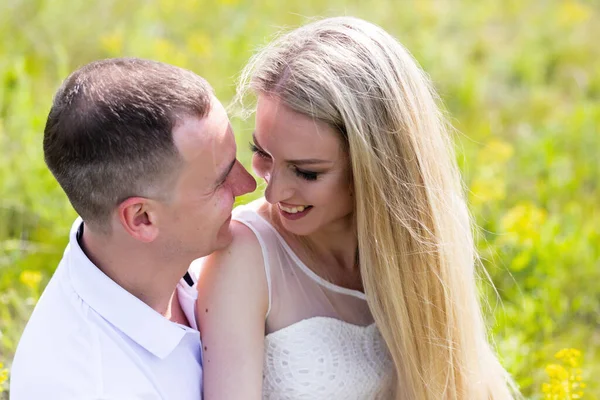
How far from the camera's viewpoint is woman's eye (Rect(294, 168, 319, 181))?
8.43 feet

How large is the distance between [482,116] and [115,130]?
170 inches

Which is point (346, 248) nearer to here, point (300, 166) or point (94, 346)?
point (300, 166)

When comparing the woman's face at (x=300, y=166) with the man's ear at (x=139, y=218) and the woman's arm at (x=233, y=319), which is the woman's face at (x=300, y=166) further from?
the man's ear at (x=139, y=218)

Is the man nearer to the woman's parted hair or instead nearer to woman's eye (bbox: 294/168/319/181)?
the woman's parted hair

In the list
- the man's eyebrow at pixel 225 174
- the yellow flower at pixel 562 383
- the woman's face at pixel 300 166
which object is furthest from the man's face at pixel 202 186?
the yellow flower at pixel 562 383

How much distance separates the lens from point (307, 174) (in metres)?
2.58

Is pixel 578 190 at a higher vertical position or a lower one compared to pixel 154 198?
lower

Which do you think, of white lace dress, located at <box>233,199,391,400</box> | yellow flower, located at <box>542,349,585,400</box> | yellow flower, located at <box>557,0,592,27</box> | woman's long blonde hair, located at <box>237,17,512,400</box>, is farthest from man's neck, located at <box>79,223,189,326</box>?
yellow flower, located at <box>557,0,592,27</box>

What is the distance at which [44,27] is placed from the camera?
18.3 feet

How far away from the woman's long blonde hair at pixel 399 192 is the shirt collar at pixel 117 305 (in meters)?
0.71

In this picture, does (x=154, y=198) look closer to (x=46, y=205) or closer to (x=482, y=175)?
(x=46, y=205)

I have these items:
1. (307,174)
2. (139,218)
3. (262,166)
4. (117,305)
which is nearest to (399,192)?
(307,174)

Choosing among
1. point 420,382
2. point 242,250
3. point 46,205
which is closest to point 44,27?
point 46,205

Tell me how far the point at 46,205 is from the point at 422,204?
2.17 m
